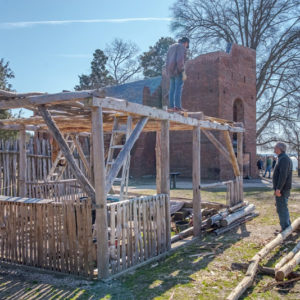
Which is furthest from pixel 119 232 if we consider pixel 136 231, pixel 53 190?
pixel 53 190

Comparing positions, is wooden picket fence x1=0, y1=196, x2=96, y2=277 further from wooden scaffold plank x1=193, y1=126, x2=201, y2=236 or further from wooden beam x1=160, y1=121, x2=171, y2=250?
wooden scaffold plank x1=193, y1=126, x2=201, y2=236

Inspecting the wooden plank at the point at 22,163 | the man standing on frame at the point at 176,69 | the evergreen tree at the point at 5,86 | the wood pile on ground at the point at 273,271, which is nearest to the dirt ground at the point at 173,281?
the wood pile on ground at the point at 273,271

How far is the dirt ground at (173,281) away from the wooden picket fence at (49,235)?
186 millimetres

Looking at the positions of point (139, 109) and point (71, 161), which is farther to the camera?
point (139, 109)

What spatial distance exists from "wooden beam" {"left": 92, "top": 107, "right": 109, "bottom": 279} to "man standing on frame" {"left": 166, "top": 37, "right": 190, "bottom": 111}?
2.99 meters

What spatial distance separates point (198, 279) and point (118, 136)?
3.60m

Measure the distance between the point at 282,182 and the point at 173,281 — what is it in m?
3.51

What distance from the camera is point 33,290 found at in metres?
4.82

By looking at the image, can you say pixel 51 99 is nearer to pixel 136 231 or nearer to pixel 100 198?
pixel 100 198

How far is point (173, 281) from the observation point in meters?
5.19

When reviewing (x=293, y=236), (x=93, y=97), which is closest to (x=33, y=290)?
(x=93, y=97)

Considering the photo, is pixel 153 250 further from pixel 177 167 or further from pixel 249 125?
pixel 249 125

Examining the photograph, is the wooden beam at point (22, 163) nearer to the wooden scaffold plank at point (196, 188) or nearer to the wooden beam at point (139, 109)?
the wooden beam at point (139, 109)

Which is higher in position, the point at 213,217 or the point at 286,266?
the point at 213,217
